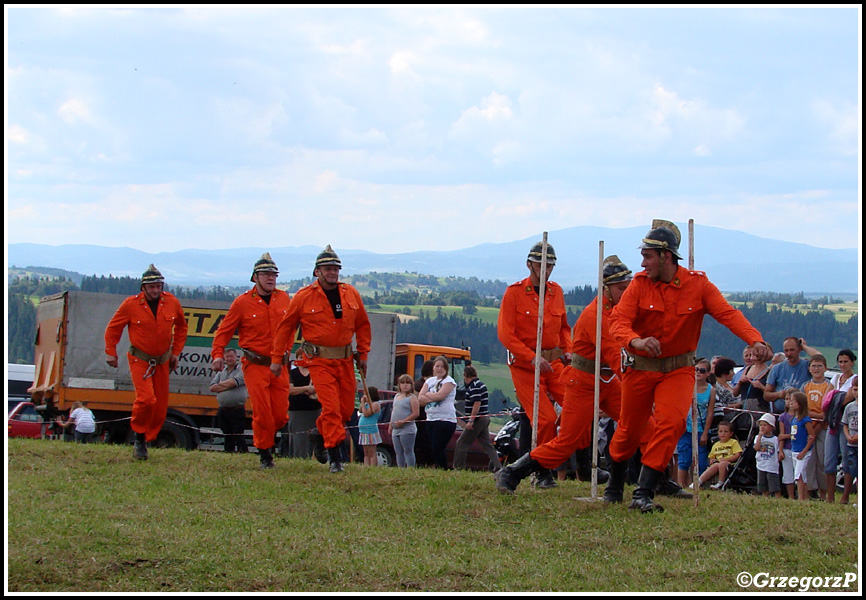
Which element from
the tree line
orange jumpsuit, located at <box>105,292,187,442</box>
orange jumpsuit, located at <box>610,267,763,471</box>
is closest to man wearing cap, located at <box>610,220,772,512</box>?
orange jumpsuit, located at <box>610,267,763,471</box>

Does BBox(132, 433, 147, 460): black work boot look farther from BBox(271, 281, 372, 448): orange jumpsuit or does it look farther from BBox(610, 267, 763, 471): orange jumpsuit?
BBox(610, 267, 763, 471): orange jumpsuit

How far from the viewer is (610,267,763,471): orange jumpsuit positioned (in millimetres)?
8633

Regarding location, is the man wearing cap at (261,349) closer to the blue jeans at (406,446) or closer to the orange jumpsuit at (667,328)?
the blue jeans at (406,446)

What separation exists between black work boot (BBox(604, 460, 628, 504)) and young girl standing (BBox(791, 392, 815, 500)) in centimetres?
400

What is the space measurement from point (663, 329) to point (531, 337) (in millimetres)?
2304

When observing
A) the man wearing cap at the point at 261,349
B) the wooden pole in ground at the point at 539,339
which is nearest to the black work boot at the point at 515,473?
the wooden pole in ground at the point at 539,339

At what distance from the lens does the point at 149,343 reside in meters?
13.3

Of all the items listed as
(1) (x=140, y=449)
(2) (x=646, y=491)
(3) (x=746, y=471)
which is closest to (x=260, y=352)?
(1) (x=140, y=449)

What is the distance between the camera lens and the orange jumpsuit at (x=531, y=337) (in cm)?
1055

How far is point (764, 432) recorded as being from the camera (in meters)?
13.1

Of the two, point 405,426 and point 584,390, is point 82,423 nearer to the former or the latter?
point 405,426

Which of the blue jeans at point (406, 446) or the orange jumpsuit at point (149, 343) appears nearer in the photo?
the orange jumpsuit at point (149, 343)

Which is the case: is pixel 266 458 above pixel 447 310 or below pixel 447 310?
below

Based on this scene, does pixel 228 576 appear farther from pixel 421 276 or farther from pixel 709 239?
pixel 709 239
